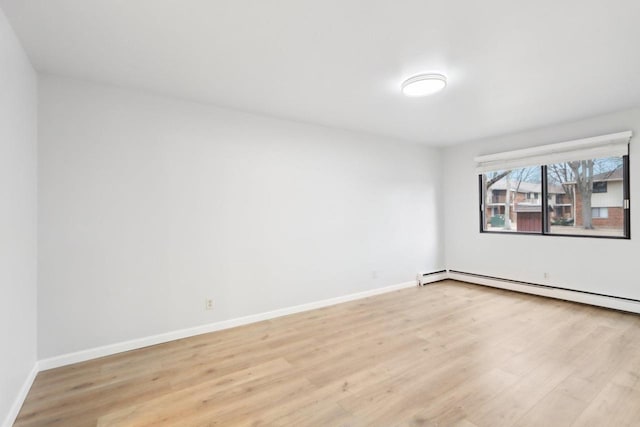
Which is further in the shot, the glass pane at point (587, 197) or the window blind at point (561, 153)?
the glass pane at point (587, 197)

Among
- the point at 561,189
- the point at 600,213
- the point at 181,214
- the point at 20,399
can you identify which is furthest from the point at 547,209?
the point at 20,399

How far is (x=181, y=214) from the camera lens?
9.97 feet

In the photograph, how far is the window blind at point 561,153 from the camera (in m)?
3.67

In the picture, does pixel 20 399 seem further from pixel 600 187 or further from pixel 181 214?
pixel 600 187

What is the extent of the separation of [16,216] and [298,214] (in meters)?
2.58

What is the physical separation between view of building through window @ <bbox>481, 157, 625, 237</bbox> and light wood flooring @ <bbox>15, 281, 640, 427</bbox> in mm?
1333

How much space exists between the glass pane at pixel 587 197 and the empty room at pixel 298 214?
0.03 meters

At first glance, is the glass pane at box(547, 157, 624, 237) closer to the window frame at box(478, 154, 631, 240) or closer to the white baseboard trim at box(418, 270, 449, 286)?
the window frame at box(478, 154, 631, 240)

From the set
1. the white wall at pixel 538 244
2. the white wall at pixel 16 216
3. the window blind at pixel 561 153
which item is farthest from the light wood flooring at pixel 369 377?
the window blind at pixel 561 153

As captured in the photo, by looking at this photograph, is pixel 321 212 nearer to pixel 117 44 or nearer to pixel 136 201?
pixel 136 201

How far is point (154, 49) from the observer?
2.19m

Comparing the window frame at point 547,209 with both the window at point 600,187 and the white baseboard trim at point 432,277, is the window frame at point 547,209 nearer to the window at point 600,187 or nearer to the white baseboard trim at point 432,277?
the window at point 600,187

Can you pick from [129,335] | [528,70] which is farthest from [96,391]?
[528,70]

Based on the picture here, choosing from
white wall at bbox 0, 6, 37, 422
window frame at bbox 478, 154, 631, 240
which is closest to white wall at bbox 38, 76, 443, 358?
white wall at bbox 0, 6, 37, 422
